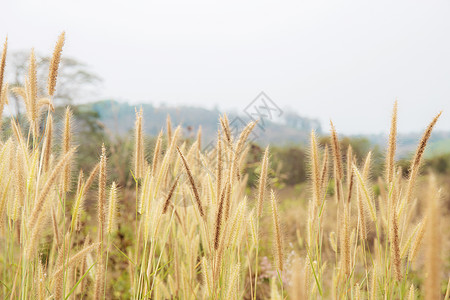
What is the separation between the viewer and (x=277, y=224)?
1.34 m

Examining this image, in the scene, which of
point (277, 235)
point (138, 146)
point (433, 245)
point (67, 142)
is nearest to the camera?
point (433, 245)

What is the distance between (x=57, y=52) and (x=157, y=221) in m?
0.75

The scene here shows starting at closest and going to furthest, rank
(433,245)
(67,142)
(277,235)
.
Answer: (433,245) → (277,235) → (67,142)

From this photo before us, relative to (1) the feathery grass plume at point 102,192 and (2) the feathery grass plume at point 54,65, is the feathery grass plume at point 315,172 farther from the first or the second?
(2) the feathery grass plume at point 54,65

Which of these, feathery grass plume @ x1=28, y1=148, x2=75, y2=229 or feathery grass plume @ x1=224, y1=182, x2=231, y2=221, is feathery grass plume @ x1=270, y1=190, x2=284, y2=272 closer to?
feathery grass plume @ x1=224, y1=182, x2=231, y2=221

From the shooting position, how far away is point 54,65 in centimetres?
138

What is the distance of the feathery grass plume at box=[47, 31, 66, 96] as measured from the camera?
53.7 inches

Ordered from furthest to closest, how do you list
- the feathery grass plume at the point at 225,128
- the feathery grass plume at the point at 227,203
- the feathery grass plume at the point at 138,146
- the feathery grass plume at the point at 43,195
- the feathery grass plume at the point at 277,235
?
the feathery grass plume at the point at 138,146, the feathery grass plume at the point at 225,128, the feathery grass plume at the point at 277,235, the feathery grass plume at the point at 227,203, the feathery grass plume at the point at 43,195

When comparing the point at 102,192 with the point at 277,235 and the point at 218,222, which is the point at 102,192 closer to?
the point at 218,222

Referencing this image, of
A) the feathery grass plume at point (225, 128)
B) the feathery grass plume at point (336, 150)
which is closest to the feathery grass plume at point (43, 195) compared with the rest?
the feathery grass plume at point (225, 128)

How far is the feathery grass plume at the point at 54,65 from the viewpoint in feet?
4.48

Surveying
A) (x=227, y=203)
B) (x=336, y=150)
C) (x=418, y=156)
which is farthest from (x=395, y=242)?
(x=227, y=203)

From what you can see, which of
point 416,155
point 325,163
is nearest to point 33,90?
point 325,163

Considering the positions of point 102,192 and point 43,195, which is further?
point 102,192
